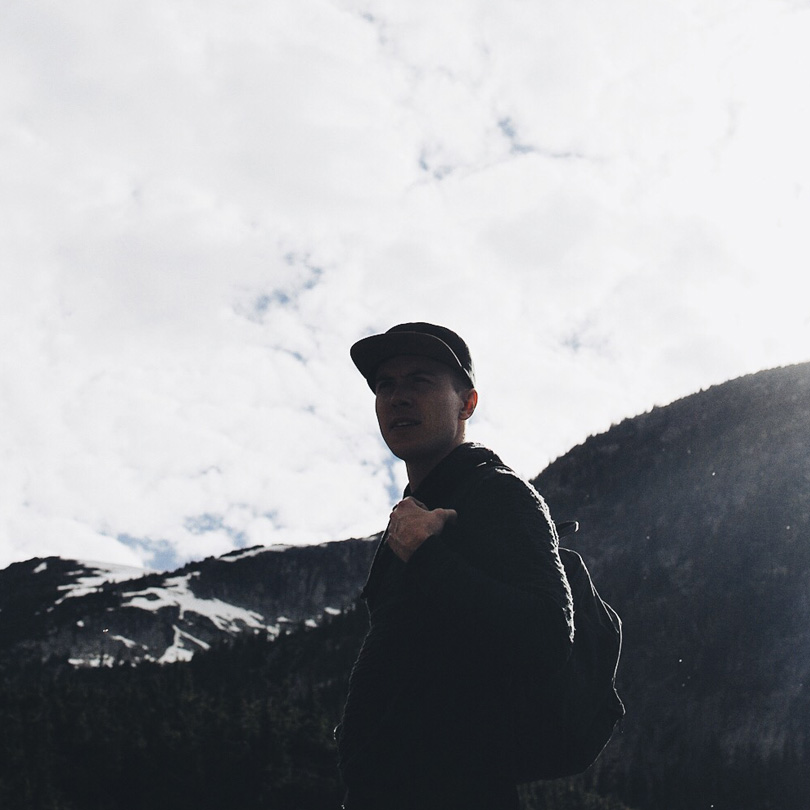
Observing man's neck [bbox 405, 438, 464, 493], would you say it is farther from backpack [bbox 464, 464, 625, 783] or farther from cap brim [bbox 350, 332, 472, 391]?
backpack [bbox 464, 464, 625, 783]

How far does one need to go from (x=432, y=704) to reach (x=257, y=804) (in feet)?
174

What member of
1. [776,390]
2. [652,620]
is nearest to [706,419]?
[776,390]

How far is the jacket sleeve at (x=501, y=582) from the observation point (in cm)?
249

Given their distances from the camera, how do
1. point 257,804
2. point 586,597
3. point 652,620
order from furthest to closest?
point 652,620 < point 257,804 < point 586,597

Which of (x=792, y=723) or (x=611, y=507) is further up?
(x=611, y=507)

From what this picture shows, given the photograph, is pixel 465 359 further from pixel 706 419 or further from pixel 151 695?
pixel 706 419

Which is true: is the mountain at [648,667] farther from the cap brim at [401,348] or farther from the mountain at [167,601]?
the cap brim at [401,348]

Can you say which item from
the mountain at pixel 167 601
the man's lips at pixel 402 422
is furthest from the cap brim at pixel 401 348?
the mountain at pixel 167 601

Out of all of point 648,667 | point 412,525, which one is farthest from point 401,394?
point 648,667

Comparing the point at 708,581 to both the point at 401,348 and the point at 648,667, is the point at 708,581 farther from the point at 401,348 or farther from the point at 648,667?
the point at 401,348

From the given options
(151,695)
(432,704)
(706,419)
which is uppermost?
(706,419)

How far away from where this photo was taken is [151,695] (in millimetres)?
60469

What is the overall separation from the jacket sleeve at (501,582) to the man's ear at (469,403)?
52 centimetres

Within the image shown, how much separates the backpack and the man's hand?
20.4 inches
